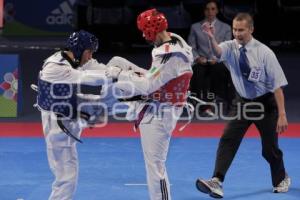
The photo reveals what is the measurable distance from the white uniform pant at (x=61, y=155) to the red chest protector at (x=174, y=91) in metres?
0.78

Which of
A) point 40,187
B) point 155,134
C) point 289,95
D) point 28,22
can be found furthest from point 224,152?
point 28,22

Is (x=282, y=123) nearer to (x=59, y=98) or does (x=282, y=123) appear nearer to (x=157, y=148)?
(x=157, y=148)

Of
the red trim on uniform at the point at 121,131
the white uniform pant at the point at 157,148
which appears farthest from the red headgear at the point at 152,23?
the red trim on uniform at the point at 121,131

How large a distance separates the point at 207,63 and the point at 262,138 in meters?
4.20

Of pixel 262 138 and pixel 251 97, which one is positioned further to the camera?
pixel 262 138

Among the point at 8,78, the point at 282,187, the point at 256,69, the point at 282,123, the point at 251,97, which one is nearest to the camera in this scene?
the point at 282,123

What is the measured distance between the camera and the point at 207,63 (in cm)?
1173

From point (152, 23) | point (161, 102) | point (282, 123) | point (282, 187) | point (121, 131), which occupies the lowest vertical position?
point (121, 131)

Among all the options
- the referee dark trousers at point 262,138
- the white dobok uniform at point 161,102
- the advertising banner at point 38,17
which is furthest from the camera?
the advertising banner at point 38,17

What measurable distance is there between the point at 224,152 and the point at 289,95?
252 inches

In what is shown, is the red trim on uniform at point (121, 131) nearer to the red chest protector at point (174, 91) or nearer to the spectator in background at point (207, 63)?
the spectator in background at point (207, 63)

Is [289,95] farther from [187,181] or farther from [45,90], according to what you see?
[45,90]

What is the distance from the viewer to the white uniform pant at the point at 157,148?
634 cm

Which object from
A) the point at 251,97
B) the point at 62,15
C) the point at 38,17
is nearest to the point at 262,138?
the point at 251,97
